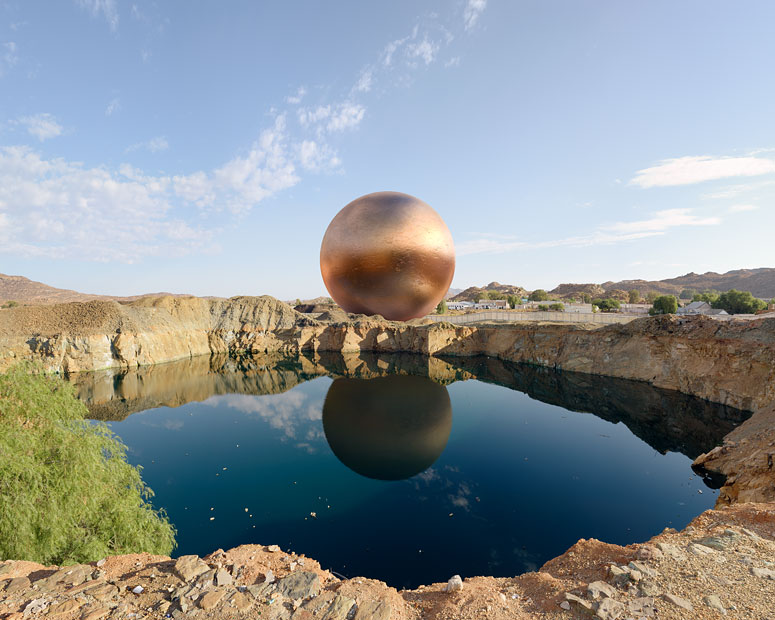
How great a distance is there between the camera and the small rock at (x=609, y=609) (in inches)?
158

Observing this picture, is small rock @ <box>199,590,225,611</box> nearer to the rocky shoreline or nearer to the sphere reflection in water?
the rocky shoreline

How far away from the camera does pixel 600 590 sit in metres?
4.49

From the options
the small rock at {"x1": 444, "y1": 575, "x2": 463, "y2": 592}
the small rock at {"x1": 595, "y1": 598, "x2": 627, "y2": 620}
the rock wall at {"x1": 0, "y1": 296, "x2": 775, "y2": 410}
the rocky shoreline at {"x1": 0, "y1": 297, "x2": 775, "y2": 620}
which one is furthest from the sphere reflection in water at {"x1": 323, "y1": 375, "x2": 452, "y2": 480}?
the rock wall at {"x1": 0, "y1": 296, "x2": 775, "y2": 410}

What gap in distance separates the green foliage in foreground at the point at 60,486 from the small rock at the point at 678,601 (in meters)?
9.22

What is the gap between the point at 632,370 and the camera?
26828 millimetres

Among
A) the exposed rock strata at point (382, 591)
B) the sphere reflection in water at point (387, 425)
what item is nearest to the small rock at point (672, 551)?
the exposed rock strata at point (382, 591)

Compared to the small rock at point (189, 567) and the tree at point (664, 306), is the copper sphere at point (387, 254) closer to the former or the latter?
the small rock at point (189, 567)

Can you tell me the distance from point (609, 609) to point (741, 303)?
7258 centimetres

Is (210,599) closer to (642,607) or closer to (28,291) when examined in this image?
(642,607)

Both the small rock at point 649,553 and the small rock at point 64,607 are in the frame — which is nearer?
the small rock at point 64,607

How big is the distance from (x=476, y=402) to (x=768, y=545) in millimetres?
15708

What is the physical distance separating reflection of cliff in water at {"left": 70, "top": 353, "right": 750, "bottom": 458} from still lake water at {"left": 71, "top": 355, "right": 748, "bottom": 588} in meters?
0.19

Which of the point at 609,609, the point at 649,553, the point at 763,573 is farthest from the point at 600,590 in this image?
the point at 763,573

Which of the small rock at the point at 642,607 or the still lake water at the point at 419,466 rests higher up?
the small rock at the point at 642,607
